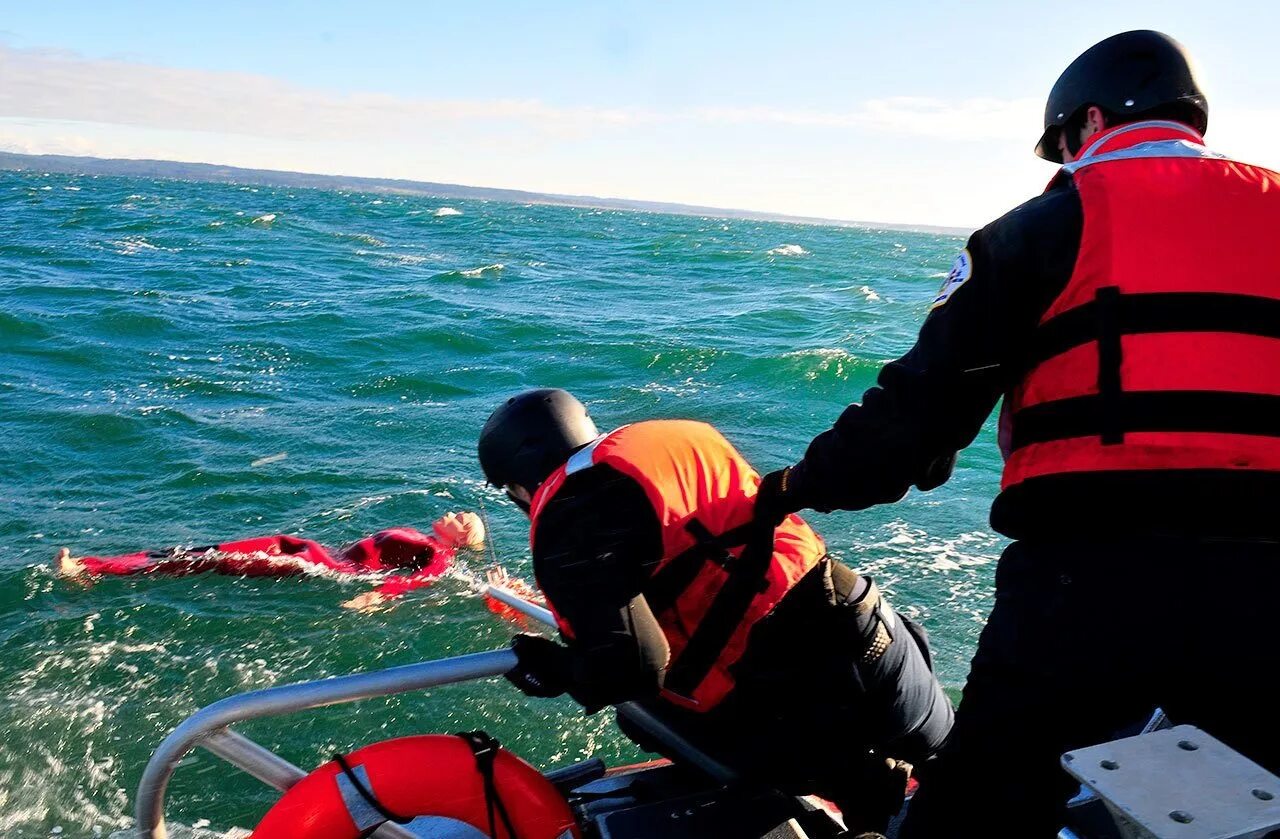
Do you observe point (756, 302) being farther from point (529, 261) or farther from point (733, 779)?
point (733, 779)

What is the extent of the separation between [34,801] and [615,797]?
12.5ft

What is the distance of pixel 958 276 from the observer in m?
2.08

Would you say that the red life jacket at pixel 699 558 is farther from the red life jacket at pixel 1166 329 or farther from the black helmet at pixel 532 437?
the red life jacket at pixel 1166 329

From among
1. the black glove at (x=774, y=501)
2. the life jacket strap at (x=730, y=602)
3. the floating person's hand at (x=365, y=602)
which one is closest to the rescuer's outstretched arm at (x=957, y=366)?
the black glove at (x=774, y=501)

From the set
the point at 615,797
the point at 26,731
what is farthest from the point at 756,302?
the point at 615,797

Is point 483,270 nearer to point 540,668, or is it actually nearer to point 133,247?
point 133,247

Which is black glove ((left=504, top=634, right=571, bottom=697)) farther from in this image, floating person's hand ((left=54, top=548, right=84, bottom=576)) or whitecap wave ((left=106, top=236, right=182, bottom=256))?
whitecap wave ((left=106, top=236, right=182, bottom=256))

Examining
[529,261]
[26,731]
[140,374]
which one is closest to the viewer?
[26,731]

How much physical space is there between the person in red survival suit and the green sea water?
12 cm

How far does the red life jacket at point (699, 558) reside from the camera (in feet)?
8.53

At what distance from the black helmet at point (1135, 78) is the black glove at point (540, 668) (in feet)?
5.97

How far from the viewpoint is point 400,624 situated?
735cm

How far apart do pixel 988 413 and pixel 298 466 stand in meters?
10.0

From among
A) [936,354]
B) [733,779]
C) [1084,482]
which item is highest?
[936,354]
